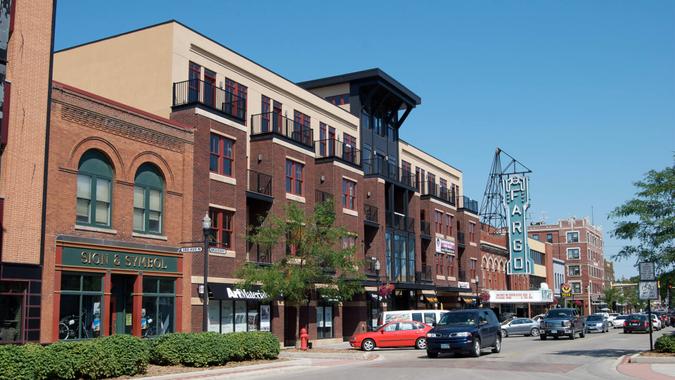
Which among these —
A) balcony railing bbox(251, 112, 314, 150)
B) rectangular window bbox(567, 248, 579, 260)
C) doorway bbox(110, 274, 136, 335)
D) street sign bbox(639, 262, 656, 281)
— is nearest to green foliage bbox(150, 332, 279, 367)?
doorway bbox(110, 274, 136, 335)

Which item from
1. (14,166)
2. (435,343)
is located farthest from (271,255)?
(14,166)

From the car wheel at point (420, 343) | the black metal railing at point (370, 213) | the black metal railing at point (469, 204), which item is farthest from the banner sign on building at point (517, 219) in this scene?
the car wheel at point (420, 343)

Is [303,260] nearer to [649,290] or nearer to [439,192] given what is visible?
[649,290]

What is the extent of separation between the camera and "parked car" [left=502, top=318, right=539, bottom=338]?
53.2 meters

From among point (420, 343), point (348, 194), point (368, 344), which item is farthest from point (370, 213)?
point (420, 343)

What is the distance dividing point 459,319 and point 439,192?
38.2 metres

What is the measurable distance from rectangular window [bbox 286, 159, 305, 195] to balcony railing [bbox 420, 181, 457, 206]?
22179 millimetres

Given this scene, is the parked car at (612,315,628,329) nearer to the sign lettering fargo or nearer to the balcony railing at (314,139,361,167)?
the balcony railing at (314,139,361,167)

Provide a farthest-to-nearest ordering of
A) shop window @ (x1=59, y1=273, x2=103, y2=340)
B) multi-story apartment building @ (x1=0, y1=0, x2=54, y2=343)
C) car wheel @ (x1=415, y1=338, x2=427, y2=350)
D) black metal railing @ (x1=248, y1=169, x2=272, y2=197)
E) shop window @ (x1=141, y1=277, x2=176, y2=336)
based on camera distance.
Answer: black metal railing @ (x1=248, y1=169, x2=272, y2=197), car wheel @ (x1=415, y1=338, x2=427, y2=350), shop window @ (x1=141, y1=277, x2=176, y2=336), shop window @ (x1=59, y1=273, x2=103, y2=340), multi-story apartment building @ (x1=0, y1=0, x2=54, y2=343)

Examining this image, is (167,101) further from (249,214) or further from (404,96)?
(404,96)

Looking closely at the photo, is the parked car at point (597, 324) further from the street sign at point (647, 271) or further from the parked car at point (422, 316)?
the street sign at point (647, 271)

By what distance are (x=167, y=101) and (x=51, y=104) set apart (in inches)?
332

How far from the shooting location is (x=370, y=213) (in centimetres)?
5106

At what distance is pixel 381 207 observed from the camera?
52000 mm
